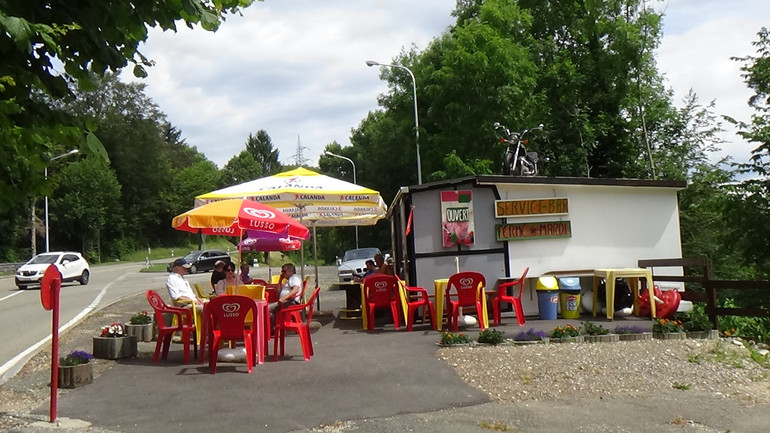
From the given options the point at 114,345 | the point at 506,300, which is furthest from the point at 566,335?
the point at 114,345

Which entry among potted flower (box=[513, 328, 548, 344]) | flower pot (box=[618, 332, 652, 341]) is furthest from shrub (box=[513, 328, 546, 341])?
flower pot (box=[618, 332, 652, 341])

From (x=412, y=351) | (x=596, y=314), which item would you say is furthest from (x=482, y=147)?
(x=412, y=351)

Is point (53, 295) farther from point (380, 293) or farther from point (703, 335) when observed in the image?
point (703, 335)

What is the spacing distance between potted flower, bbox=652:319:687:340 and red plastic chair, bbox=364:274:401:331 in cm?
421

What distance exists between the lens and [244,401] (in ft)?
23.7

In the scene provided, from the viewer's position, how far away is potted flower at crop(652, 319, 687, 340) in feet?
33.6

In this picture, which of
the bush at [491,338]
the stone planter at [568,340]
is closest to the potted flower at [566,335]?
the stone planter at [568,340]

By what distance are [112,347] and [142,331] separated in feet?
5.70

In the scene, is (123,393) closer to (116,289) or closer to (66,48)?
(66,48)

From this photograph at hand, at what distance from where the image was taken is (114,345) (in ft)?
32.1

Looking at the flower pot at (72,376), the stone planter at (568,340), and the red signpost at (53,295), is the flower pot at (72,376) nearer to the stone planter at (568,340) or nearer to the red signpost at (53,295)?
the red signpost at (53,295)

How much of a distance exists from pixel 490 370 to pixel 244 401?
295 centimetres

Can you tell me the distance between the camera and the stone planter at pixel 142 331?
1112 cm

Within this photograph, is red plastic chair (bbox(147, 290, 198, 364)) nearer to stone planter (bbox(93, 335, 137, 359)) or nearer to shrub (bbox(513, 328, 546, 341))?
stone planter (bbox(93, 335, 137, 359))
